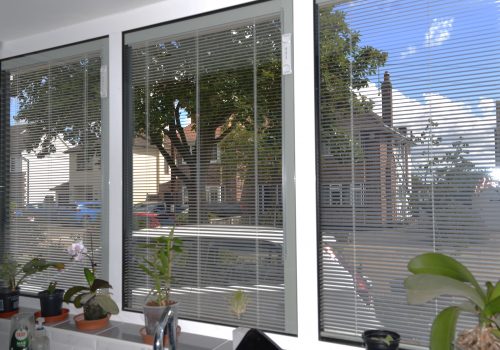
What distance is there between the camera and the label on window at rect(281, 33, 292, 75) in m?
1.95

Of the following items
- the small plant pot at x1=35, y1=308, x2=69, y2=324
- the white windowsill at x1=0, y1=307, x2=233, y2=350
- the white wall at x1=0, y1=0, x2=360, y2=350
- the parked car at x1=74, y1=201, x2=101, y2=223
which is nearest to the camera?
the white wall at x1=0, y1=0, x2=360, y2=350

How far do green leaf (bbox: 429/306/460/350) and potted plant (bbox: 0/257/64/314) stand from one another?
196 centimetres

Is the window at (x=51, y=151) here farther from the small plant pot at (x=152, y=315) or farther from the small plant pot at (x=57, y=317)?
the small plant pot at (x=152, y=315)

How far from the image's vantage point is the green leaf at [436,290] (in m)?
1.16

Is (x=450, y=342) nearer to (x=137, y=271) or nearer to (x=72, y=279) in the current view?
(x=137, y=271)

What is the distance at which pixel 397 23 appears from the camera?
5.80ft

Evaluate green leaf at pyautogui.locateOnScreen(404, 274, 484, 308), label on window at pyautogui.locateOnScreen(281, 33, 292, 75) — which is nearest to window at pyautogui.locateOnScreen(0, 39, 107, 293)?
label on window at pyautogui.locateOnScreen(281, 33, 292, 75)

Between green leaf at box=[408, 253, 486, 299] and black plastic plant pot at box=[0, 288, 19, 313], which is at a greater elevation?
green leaf at box=[408, 253, 486, 299]

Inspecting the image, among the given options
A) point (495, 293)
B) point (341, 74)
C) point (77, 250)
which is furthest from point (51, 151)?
point (495, 293)

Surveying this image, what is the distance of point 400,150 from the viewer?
1.73 m

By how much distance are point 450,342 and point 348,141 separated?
2.98 feet

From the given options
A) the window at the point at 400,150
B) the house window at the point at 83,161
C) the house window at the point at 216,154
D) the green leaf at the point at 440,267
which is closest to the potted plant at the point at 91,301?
the house window at the point at 83,161

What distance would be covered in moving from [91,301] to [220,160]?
1.01 meters

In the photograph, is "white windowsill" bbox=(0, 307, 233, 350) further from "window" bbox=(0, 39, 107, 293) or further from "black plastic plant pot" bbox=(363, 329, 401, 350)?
"black plastic plant pot" bbox=(363, 329, 401, 350)
